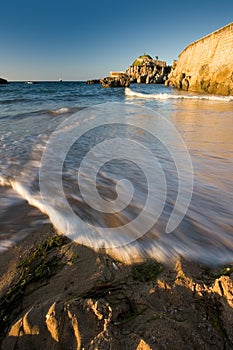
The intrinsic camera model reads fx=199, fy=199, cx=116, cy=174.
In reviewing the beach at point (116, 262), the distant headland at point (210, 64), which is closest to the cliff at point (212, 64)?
the distant headland at point (210, 64)

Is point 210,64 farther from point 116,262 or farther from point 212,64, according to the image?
point 116,262

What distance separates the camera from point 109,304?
3.28 ft

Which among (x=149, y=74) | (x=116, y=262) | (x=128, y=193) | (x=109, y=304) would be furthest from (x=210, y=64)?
(x=149, y=74)

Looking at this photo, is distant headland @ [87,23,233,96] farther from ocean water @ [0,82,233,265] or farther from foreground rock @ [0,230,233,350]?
foreground rock @ [0,230,233,350]

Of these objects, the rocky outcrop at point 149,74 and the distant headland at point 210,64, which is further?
the rocky outcrop at point 149,74

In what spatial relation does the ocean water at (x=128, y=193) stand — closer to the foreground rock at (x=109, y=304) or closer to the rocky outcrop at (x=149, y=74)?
the foreground rock at (x=109, y=304)

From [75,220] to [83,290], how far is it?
2.63ft

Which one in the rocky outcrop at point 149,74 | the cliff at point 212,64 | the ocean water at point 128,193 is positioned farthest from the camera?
the rocky outcrop at point 149,74

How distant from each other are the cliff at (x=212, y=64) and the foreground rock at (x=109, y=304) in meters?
19.3

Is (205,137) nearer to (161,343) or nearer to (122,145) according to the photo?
(122,145)

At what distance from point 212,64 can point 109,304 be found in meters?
26.2

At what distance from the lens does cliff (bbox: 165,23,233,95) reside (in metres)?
18.0

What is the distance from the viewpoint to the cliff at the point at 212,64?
709 inches

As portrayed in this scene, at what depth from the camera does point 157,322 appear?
0.91 meters
